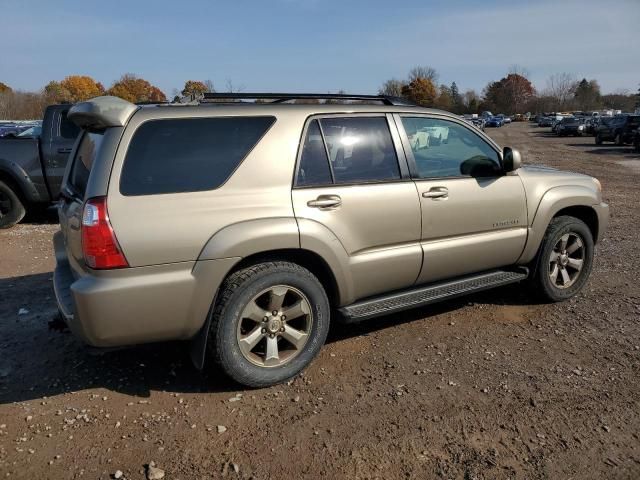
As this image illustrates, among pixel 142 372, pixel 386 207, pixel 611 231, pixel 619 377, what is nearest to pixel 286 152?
pixel 386 207

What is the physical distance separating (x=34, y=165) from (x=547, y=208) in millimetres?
7565

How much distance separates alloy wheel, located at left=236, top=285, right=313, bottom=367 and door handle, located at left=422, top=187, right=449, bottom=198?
123 cm

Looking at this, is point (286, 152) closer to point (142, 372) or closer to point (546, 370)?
point (142, 372)

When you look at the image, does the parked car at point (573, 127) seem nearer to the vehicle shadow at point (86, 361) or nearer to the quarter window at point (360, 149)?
the vehicle shadow at point (86, 361)

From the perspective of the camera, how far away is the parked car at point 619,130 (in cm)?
2838

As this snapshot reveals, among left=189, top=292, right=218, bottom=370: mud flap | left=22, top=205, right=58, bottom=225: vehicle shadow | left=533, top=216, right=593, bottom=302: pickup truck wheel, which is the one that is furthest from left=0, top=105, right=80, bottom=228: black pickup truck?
left=533, top=216, right=593, bottom=302: pickup truck wheel

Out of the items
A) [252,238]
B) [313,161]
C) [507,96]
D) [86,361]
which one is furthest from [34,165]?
[507,96]

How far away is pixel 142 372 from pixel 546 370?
9.22 ft

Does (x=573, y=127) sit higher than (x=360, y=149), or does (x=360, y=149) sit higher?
(x=360, y=149)

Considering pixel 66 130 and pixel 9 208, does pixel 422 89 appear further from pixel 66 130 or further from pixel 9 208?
pixel 9 208

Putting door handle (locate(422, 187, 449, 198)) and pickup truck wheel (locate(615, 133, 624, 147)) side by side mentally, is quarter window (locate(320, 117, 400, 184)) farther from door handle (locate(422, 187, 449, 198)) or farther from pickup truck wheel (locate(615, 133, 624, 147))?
pickup truck wheel (locate(615, 133, 624, 147))

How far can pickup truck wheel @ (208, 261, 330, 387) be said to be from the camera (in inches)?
128

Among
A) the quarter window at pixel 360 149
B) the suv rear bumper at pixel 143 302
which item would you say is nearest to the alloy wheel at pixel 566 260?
the quarter window at pixel 360 149

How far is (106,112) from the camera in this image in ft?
10.0
